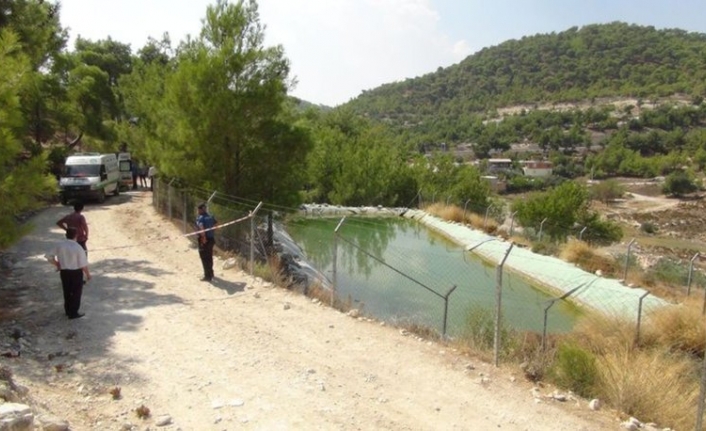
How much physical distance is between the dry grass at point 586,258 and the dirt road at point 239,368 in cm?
1350

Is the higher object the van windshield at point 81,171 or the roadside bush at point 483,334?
the van windshield at point 81,171

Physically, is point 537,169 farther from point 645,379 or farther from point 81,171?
point 645,379

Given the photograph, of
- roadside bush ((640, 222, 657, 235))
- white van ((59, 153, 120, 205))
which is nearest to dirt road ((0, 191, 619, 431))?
white van ((59, 153, 120, 205))

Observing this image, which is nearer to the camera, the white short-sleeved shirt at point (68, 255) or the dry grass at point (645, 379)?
the dry grass at point (645, 379)

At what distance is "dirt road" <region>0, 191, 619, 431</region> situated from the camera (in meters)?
6.23

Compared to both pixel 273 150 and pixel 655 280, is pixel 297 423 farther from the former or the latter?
pixel 655 280

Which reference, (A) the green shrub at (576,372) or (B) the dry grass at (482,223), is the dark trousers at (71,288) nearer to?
(A) the green shrub at (576,372)

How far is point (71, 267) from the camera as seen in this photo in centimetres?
860

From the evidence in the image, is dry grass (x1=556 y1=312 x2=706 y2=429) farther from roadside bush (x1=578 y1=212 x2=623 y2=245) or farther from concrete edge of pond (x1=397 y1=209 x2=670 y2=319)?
roadside bush (x1=578 y1=212 x2=623 y2=245)

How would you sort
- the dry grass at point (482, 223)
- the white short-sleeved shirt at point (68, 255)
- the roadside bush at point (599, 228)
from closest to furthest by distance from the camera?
the white short-sleeved shirt at point (68, 255) → the roadside bush at point (599, 228) → the dry grass at point (482, 223)

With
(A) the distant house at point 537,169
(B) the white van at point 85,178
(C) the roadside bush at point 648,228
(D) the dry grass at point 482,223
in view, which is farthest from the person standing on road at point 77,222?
(A) the distant house at point 537,169

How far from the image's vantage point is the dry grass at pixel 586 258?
20203 millimetres

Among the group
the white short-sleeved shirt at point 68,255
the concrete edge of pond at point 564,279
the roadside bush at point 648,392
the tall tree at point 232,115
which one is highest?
the tall tree at point 232,115

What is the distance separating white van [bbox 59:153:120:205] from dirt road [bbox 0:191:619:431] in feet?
39.2
